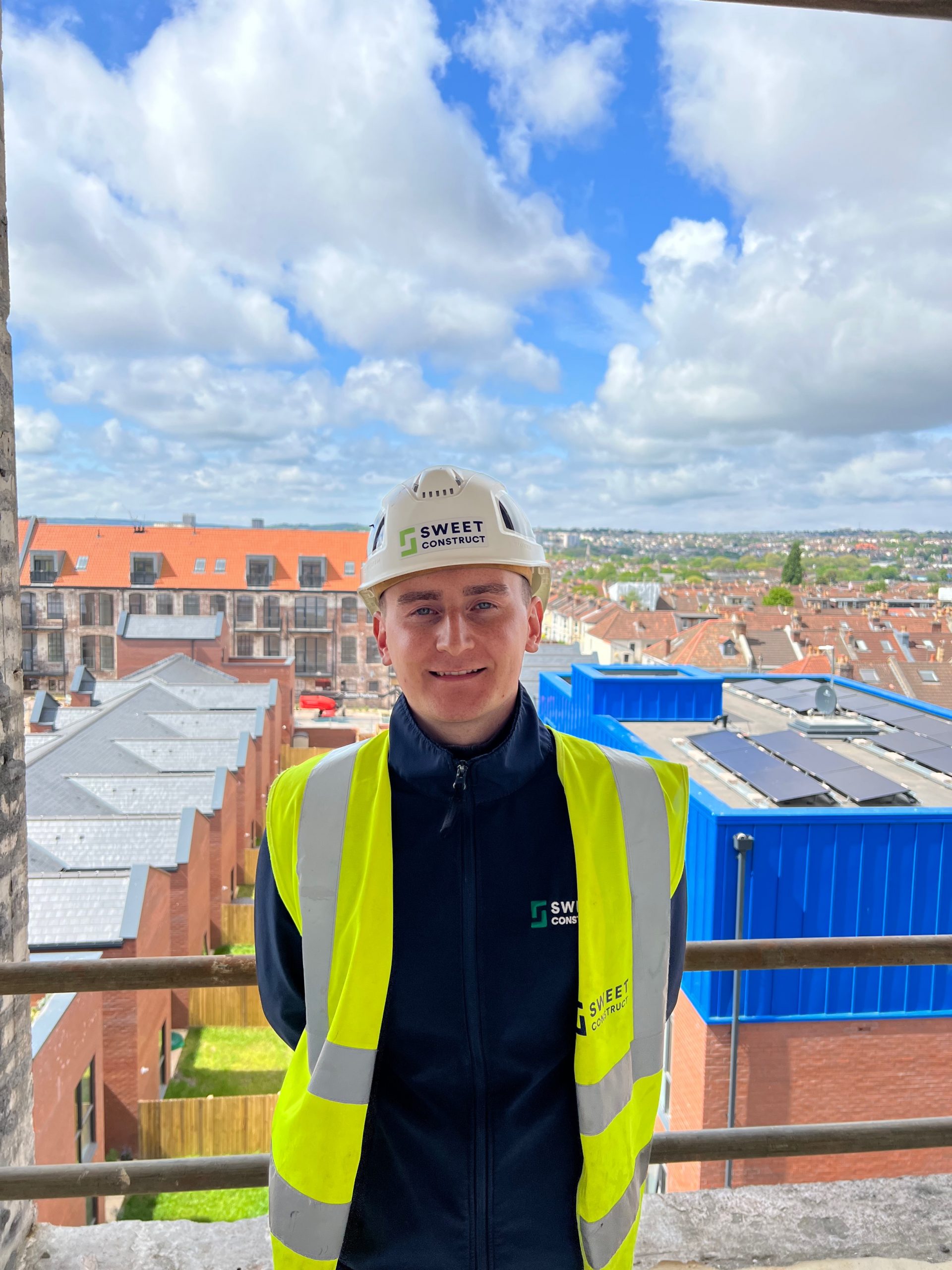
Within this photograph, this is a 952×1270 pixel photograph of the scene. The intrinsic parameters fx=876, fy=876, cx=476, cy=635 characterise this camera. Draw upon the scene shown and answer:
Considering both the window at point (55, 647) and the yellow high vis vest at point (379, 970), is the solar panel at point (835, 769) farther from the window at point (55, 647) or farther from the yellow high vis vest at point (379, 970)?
the window at point (55, 647)

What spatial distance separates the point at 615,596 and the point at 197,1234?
105259 mm

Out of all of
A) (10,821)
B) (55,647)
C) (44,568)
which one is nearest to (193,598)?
(55,647)

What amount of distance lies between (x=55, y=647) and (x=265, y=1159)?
49108 millimetres

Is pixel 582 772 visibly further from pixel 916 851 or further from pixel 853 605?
pixel 853 605

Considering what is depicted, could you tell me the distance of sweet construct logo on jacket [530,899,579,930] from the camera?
4.89 feet

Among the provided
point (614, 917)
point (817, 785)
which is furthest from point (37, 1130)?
point (817, 785)

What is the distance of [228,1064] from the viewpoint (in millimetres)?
13539

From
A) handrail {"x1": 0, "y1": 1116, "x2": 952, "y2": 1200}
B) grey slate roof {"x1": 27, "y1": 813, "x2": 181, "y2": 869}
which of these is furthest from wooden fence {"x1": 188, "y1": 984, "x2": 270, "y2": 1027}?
handrail {"x1": 0, "y1": 1116, "x2": 952, "y2": 1200}

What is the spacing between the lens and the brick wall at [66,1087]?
721 cm

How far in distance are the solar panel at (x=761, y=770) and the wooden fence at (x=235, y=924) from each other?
9706 millimetres

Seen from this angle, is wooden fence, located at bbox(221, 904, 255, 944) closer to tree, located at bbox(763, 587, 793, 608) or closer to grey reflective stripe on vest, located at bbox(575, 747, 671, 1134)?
grey reflective stripe on vest, located at bbox(575, 747, 671, 1134)

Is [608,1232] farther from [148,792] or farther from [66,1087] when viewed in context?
[148,792]

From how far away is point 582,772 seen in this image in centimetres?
158

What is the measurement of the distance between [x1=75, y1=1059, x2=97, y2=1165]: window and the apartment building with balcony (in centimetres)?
3619
